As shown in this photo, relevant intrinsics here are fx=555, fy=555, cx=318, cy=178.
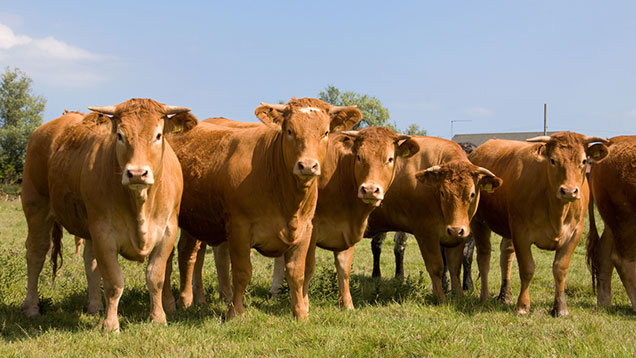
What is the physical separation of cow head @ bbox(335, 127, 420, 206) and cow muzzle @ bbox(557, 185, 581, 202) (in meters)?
1.97

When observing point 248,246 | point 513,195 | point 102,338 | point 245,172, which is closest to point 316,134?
point 245,172

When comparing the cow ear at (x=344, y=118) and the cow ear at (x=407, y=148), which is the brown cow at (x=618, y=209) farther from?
the cow ear at (x=344, y=118)

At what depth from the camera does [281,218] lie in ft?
19.9

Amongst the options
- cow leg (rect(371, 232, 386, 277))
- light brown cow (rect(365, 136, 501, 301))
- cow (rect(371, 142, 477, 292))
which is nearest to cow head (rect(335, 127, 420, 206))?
light brown cow (rect(365, 136, 501, 301))

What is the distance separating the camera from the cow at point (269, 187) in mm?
5812

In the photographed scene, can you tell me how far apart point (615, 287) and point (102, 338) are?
8120mm

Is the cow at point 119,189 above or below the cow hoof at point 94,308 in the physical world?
above

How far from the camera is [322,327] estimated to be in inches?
217

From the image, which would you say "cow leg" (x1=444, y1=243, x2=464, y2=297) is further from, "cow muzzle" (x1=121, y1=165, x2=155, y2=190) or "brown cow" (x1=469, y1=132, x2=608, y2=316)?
"cow muzzle" (x1=121, y1=165, x2=155, y2=190)

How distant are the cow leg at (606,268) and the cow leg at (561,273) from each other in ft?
3.52

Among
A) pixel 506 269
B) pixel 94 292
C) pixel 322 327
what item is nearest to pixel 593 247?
pixel 506 269

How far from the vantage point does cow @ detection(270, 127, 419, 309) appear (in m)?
6.89

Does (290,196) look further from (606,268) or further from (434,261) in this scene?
(606,268)

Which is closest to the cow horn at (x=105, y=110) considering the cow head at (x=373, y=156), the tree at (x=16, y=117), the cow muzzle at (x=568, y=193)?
the cow head at (x=373, y=156)
